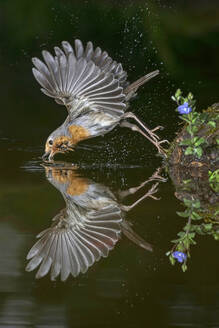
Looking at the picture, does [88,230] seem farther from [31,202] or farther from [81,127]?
[81,127]

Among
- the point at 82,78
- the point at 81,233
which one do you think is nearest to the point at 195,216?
the point at 81,233

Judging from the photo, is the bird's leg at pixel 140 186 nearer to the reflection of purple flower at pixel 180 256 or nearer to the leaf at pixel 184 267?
the reflection of purple flower at pixel 180 256

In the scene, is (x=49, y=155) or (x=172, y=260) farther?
(x=49, y=155)

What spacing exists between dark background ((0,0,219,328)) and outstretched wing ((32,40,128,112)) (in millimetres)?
568

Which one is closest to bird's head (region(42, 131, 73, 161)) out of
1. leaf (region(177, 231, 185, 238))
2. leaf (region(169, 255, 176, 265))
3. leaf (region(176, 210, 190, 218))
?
leaf (region(176, 210, 190, 218))

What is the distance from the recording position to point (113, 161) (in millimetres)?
7543

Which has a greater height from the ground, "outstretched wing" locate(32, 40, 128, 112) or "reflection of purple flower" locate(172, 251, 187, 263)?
"outstretched wing" locate(32, 40, 128, 112)

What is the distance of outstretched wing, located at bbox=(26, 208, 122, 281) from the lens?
4.80m

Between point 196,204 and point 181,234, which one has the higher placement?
point 181,234

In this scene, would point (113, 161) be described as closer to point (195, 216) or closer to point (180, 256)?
point (195, 216)

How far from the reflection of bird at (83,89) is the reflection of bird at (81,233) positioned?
939mm

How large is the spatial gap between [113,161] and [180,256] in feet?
9.50

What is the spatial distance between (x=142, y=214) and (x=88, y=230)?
45 centimetres

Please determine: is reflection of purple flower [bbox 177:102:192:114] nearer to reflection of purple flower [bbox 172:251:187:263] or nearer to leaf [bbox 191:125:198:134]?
leaf [bbox 191:125:198:134]
